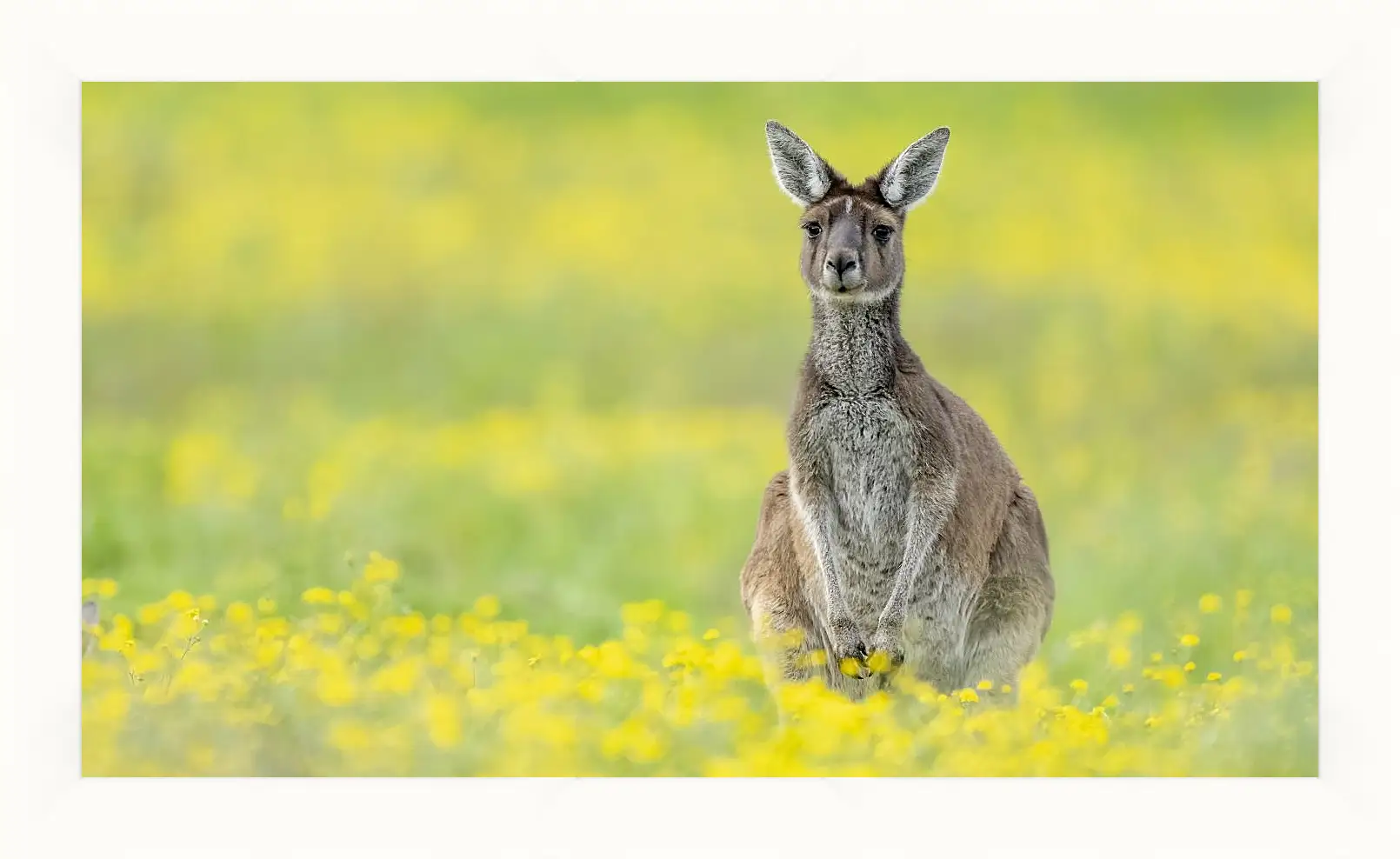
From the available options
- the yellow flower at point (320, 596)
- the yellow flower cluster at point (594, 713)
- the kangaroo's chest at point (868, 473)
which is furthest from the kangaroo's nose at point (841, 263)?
the yellow flower at point (320, 596)

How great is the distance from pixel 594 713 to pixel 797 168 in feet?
7.24

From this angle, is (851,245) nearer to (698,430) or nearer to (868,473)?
(868,473)

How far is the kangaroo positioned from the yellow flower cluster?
0.56 feet

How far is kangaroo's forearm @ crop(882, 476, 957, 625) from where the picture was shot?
20.6 ft

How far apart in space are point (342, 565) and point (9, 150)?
2667 mm

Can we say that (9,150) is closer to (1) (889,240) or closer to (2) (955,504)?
(1) (889,240)

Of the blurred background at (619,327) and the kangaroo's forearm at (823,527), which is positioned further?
the blurred background at (619,327)

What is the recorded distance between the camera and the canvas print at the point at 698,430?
6.16m

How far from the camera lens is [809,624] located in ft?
21.4

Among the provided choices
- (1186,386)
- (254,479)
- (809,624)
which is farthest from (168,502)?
(1186,386)

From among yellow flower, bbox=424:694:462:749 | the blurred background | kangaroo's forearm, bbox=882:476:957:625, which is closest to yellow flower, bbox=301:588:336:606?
the blurred background

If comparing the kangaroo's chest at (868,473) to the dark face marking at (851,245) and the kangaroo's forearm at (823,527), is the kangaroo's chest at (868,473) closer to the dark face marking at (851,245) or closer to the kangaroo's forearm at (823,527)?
the kangaroo's forearm at (823,527)

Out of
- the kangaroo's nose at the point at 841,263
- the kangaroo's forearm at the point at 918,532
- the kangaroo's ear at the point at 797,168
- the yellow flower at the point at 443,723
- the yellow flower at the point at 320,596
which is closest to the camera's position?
the yellow flower at the point at 443,723

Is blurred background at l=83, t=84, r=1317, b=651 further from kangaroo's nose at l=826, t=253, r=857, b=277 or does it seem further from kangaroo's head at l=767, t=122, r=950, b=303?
kangaroo's nose at l=826, t=253, r=857, b=277
